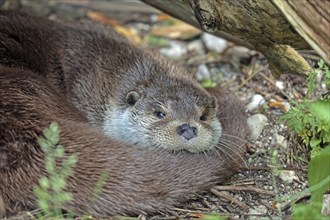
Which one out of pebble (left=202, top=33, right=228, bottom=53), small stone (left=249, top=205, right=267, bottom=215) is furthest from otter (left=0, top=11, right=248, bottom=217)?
pebble (left=202, top=33, right=228, bottom=53)

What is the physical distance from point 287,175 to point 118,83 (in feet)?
3.73

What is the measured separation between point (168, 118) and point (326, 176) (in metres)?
1.06

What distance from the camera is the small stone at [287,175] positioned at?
3766 millimetres

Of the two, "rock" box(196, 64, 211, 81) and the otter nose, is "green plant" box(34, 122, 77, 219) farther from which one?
"rock" box(196, 64, 211, 81)

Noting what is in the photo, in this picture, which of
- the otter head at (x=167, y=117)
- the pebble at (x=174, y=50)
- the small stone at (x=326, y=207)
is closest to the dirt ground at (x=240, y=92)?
the pebble at (x=174, y=50)

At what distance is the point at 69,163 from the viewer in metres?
2.94

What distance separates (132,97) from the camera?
4039 millimetres

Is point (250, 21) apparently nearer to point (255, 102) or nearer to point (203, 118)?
point (203, 118)

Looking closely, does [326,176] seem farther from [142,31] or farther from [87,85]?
[142,31]

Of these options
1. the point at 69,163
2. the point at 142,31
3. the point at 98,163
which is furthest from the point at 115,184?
the point at 142,31

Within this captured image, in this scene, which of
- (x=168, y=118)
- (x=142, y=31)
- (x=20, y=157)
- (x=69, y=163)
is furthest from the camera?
(x=142, y=31)

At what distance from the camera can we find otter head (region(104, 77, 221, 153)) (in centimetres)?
370

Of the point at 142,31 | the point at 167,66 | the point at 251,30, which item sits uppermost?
the point at 251,30

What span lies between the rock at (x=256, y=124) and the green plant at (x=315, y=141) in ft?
1.29
